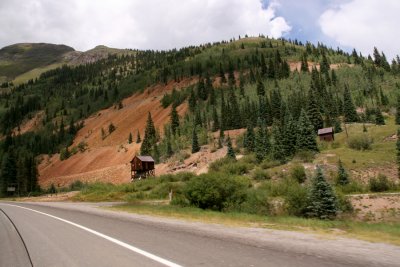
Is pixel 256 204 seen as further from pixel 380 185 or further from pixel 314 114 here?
pixel 314 114

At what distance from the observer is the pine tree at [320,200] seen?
30.1m

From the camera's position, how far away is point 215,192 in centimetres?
2995

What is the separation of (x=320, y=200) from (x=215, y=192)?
890 cm

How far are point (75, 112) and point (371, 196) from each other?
174 m

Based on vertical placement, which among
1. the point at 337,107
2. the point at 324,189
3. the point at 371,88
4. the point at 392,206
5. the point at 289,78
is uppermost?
the point at 289,78

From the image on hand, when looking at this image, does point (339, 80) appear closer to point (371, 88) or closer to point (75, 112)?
point (371, 88)

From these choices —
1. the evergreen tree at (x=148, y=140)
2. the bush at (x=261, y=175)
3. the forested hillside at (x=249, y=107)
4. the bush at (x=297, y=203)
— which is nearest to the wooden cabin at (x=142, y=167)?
the forested hillside at (x=249, y=107)

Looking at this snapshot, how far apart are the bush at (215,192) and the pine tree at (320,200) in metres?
5.65

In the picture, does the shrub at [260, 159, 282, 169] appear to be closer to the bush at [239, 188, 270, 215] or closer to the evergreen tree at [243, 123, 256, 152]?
the evergreen tree at [243, 123, 256, 152]

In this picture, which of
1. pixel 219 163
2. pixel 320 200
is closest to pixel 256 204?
pixel 320 200

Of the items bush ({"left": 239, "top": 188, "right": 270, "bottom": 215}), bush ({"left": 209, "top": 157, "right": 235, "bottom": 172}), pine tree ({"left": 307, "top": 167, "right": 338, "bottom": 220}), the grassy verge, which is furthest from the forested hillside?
the grassy verge

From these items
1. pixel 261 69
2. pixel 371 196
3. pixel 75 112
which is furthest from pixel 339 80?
pixel 75 112

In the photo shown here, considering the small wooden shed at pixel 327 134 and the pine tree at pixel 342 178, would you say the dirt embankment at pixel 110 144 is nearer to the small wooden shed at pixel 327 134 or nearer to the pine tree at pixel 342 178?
the small wooden shed at pixel 327 134

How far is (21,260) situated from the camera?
8.99 meters
